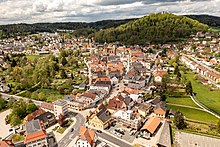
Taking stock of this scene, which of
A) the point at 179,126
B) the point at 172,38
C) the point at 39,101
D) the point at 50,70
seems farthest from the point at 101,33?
the point at 179,126

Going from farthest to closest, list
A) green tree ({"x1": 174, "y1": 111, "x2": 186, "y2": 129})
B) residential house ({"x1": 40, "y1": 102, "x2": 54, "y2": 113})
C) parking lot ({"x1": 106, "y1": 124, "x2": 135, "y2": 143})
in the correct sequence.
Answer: residential house ({"x1": 40, "y1": 102, "x2": 54, "y2": 113}) < green tree ({"x1": 174, "y1": 111, "x2": 186, "y2": 129}) < parking lot ({"x1": 106, "y1": 124, "x2": 135, "y2": 143})

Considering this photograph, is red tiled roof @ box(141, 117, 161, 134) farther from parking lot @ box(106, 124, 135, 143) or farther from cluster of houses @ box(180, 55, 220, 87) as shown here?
cluster of houses @ box(180, 55, 220, 87)

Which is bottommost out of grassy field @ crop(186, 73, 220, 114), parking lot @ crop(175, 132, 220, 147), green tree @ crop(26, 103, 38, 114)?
grassy field @ crop(186, 73, 220, 114)

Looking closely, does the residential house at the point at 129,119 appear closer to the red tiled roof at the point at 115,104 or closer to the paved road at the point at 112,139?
the red tiled roof at the point at 115,104

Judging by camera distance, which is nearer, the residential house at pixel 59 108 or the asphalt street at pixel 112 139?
the asphalt street at pixel 112 139

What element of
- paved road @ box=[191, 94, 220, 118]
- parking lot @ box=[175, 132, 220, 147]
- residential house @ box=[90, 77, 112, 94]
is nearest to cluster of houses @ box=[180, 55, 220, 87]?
paved road @ box=[191, 94, 220, 118]

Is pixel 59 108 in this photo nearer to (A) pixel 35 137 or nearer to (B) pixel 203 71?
Answer: (A) pixel 35 137

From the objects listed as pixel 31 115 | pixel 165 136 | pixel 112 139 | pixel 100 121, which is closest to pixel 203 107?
pixel 165 136

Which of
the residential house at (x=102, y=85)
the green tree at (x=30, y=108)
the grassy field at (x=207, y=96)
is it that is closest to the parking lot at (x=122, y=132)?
the residential house at (x=102, y=85)
